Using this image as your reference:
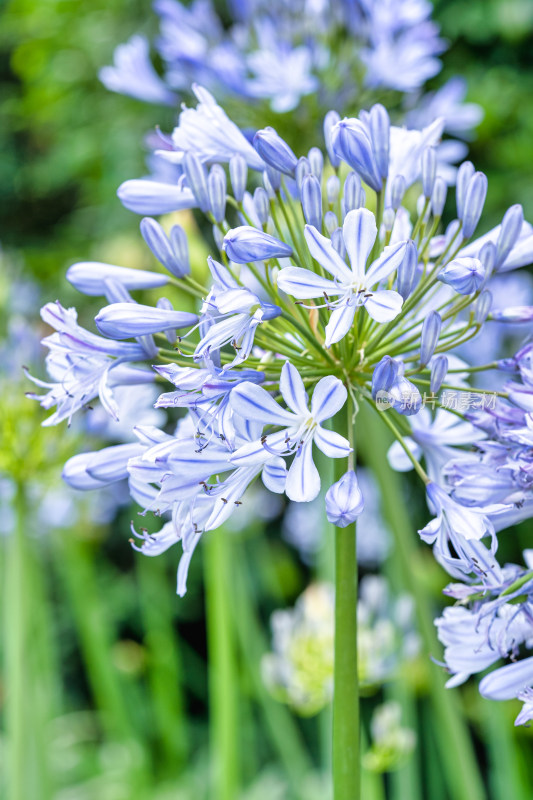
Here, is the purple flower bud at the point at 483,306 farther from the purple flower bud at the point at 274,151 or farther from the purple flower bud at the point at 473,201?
the purple flower bud at the point at 274,151

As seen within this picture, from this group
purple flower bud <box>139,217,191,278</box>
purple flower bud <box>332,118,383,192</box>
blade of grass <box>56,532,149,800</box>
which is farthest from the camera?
blade of grass <box>56,532,149,800</box>

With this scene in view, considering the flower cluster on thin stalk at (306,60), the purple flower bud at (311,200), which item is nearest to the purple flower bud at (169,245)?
the purple flower bud at (311,200)

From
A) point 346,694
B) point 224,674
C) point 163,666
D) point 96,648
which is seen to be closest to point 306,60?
point 224,674

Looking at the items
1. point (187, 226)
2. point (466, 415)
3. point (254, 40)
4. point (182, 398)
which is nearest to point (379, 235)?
point (466, 415)

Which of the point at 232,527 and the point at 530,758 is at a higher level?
the point at 232,527

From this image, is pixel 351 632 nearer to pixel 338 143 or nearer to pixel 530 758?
pixel 338 143

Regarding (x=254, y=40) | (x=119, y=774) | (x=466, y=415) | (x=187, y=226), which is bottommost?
(x=119, y=774)

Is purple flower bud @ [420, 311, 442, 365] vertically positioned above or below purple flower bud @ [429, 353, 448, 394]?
above

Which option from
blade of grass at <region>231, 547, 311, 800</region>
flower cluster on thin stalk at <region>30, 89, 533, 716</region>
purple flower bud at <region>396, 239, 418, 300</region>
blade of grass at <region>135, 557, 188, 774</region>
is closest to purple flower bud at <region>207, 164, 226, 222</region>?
flower cluster on thin stalk at <region>30, 89, 533, 716</region>

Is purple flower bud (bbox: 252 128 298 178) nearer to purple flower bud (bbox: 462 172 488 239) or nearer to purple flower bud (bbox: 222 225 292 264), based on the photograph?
purple flower bud (bbox: 222 225 292 264)
